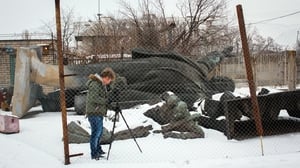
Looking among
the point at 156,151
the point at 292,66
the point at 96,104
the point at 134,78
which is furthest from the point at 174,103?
the point at 292,66

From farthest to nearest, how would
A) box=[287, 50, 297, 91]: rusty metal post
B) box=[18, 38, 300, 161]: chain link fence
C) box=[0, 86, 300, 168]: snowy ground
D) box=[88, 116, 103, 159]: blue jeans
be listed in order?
box=[287, 50, 297, 91]: rusty metal post
box=[18, 38, 300, 161]: chain link fence
box=[88, 116, 103, 159]: blue jeans
box=[0, 86, 300, 168]: snowy ground

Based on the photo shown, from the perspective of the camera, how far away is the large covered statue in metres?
11.6

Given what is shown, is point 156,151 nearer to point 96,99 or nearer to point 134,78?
point 96,99

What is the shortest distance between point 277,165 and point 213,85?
7.14 metres

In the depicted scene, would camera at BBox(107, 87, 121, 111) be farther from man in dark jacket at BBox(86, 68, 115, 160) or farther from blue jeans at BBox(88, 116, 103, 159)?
blue jeans at BBox(88, 116, 103, 159)

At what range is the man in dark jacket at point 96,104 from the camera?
7004 mm

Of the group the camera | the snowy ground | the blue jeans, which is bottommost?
the snowy ground

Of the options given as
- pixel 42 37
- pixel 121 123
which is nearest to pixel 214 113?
pixel 121 123

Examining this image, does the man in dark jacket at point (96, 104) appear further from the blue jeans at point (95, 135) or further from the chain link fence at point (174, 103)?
the chain link fence at point (174, 103)

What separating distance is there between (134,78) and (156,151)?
5.15 metres

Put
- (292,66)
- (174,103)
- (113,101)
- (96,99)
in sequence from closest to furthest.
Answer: (96,99)
(113,101)
(174,103)
(292,66)

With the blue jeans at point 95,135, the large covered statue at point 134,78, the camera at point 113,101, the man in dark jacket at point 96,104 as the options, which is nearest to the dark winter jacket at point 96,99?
the man in dark jacket at point 96,104

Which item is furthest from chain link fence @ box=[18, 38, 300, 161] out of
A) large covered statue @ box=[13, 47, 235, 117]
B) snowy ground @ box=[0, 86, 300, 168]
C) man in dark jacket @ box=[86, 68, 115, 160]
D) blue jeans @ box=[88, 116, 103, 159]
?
blue jeans @ box=[88, 116, 103, 159]

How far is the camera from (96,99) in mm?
7016
